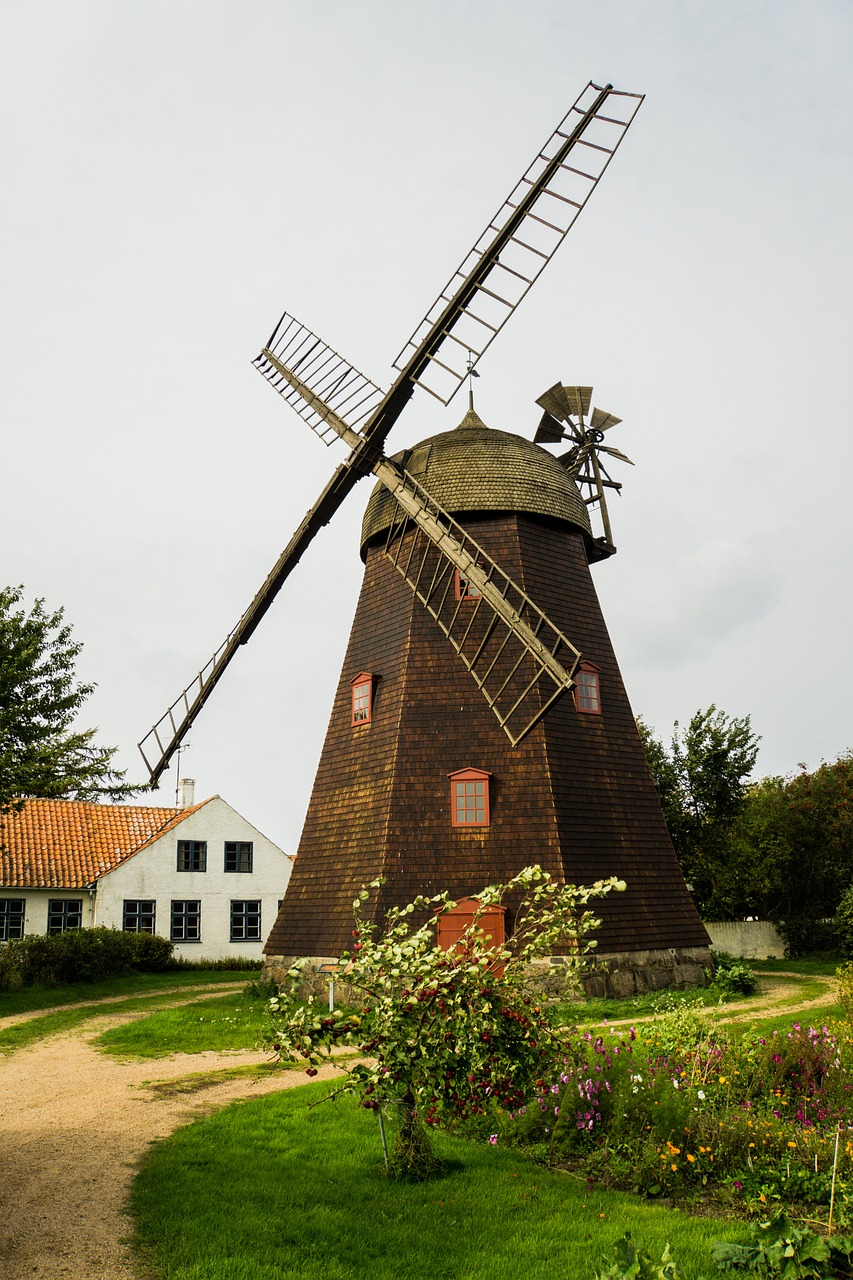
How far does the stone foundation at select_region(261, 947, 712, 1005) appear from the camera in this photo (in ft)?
56.4

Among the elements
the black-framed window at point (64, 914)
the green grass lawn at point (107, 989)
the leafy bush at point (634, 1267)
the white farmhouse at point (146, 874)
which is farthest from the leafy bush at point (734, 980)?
the black-framed window at point (64, 914)

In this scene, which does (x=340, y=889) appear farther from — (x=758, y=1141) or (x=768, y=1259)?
(x=768, y=1259)

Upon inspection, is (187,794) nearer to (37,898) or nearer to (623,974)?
(37,898)

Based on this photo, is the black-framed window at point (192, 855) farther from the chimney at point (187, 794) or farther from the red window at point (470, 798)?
the red window at point (470, 798)

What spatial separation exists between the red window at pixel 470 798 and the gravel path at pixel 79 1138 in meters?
5.72

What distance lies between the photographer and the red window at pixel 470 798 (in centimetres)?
1839

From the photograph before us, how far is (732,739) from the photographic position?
3081 cm

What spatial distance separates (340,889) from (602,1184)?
11121 mm

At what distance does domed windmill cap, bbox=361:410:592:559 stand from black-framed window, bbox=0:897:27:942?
14811 millimetres

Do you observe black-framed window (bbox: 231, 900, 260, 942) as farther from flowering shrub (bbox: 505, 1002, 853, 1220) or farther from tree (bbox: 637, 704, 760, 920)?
flowering shrub (bbox: 505, 1002, 853, 1220)

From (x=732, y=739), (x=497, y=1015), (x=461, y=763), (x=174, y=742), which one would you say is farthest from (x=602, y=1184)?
(x=732, y=739)

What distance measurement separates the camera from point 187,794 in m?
34.9

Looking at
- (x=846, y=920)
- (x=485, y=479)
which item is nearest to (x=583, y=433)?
(x=485, y=479)

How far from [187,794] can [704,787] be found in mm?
17804
